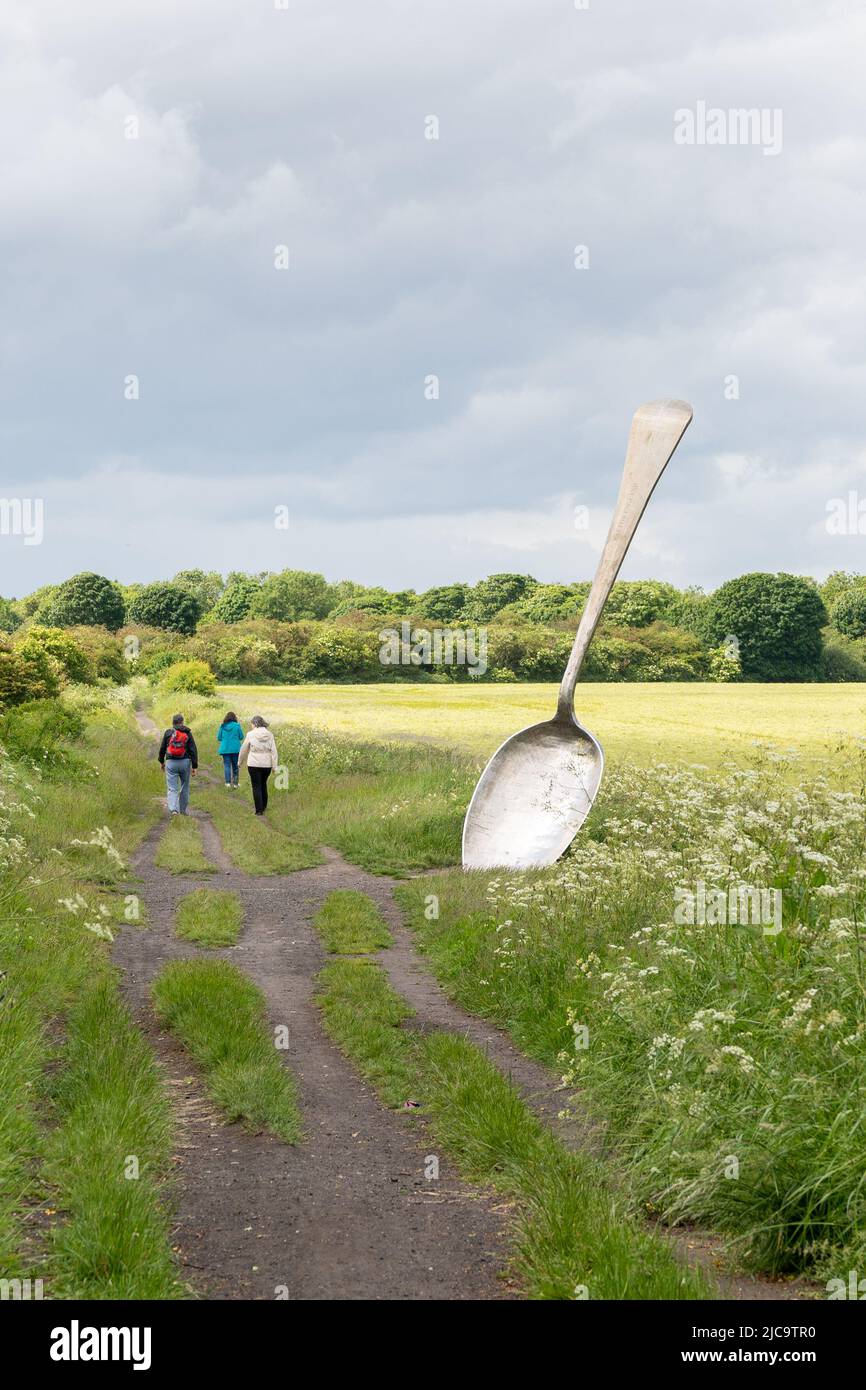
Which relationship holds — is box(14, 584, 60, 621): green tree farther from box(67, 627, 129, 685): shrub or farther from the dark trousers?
the dark trousers

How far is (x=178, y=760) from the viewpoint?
19.9 m

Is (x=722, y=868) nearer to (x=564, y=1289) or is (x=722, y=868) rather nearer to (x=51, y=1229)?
(x=564, y=1289)

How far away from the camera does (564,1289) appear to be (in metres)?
4.38

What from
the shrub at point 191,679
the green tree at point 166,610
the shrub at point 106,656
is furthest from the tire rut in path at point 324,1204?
the green tree at point 166,610

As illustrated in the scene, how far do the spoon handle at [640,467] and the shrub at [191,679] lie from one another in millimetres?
37954

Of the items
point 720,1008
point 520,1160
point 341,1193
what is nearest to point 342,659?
point 720,1008

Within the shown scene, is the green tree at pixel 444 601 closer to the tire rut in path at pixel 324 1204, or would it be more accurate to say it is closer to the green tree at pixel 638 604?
the green tree at pixel 638 604

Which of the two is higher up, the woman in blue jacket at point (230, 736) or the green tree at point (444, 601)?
the green tree at point (444, 601)

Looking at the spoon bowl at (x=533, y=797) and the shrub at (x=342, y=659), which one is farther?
the shrub at (x=342, y=659)

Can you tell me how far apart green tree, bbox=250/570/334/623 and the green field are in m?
31.6

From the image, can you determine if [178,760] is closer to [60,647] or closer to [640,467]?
[640,467]

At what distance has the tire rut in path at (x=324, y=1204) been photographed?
185 inches

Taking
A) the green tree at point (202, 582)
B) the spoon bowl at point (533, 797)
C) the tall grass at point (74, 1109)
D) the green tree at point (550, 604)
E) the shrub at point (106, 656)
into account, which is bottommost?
the tall grass at point (74, 1109)

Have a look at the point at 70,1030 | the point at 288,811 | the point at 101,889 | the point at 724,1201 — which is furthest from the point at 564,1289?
the point at 288,811
